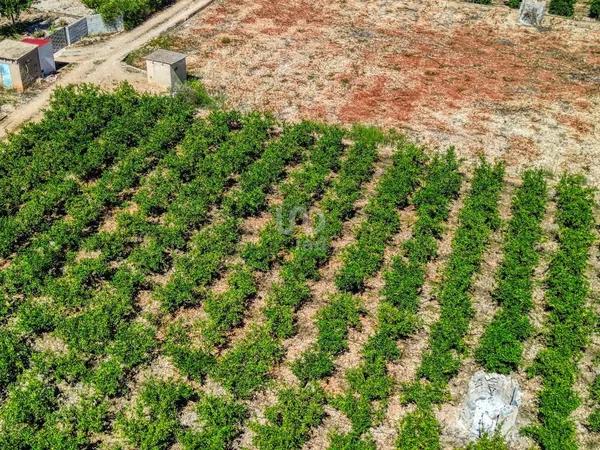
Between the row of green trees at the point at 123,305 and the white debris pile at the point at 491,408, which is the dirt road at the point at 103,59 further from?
the white debris pile at the point at 491,408

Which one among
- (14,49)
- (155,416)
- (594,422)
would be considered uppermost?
(14,49)

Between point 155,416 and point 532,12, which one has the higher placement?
point 532,12

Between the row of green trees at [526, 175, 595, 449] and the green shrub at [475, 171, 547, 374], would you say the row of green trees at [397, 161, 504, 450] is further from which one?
the row of green trees at [526, 175, 595, 449]

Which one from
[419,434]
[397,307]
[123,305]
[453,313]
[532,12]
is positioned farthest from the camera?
[532,12]

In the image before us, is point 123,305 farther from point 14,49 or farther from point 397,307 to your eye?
point 14,49

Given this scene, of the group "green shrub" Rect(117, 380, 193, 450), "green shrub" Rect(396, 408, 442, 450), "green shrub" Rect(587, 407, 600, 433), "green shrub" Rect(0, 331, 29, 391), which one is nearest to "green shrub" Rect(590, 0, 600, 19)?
"green shrub" Rect(587, 407, 600, 433)

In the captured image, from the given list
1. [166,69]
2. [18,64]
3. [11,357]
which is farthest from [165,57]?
[11,357]
